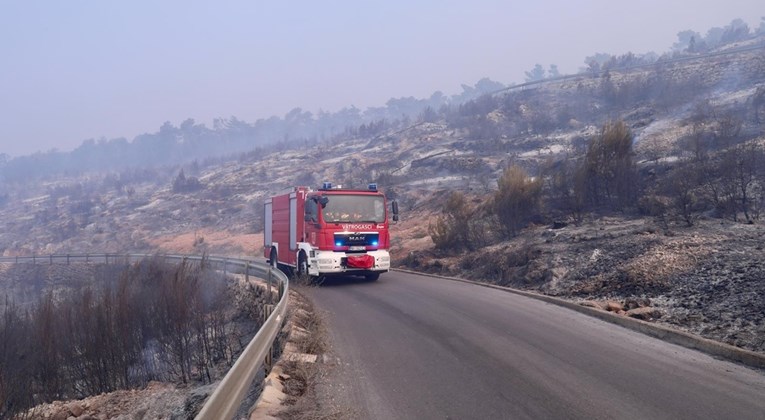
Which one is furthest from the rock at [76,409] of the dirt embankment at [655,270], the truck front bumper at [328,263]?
the dirt embankment at [655,270]

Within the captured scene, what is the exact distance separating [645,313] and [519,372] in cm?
537

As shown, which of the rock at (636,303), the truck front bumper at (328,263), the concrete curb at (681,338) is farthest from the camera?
the truck front bumper at (328,263)

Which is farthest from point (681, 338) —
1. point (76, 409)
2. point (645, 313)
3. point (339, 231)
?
point (339, 231)

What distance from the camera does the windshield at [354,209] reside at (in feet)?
67.2

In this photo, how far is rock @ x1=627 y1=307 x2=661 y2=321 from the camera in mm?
12445

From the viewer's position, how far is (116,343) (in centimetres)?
1549

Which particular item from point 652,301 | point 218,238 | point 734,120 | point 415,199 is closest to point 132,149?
point 218,238

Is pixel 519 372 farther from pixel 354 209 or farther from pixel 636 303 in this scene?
pixel 354 209

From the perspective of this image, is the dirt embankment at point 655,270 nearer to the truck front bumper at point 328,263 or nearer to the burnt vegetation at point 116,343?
the truck front bumper at point 328,263

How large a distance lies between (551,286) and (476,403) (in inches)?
437

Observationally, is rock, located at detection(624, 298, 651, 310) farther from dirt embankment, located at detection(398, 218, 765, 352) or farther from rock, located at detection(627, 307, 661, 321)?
rock, located at detection(627, 307, 661, 321)

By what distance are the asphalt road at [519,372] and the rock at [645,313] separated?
2.96 feet

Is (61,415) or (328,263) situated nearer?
(61,415)

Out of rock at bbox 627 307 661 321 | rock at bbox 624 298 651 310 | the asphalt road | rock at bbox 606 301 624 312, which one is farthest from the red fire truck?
rock at bbox 627 307 661 321
